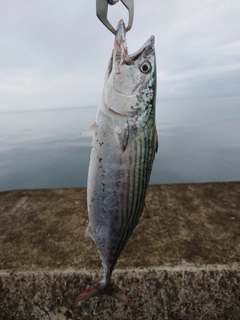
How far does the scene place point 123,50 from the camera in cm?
128

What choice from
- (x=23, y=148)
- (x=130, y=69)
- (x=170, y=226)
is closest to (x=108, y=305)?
(x=170, y=226)

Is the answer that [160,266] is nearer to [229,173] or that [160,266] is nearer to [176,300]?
[176,300]

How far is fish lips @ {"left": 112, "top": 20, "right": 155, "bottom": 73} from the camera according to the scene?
1244 mm

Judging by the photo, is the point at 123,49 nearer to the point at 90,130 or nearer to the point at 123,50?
the point at 123,50

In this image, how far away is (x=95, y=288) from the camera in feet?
4.82

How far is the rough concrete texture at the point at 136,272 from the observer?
5.75 ft

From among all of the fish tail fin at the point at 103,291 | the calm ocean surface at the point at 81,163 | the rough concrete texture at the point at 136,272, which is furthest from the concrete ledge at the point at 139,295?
the calm ocean surface at the point at 81,163

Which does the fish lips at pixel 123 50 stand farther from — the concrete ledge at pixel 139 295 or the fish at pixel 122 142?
the concrete ledge at pixel 139 295

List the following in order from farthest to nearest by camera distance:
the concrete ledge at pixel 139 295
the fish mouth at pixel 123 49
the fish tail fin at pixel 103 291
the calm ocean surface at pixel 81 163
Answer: the calm ocean surface at pixel 81 163 < the concrete ledge at pixel 139 295 < the fish tail fin at pixel 103 291 < the fish mouth at pixel 123 49

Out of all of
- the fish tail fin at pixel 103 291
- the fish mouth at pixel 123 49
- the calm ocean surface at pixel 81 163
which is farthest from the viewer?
the calm ocean surface at pixel 81 163

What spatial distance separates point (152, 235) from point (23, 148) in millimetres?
22501

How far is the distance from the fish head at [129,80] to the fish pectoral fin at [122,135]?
99 mm

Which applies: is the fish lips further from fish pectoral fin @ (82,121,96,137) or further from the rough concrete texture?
the rough concrete texture

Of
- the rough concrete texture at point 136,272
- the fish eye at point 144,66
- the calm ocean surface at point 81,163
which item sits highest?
the fish eye at point 144,66
